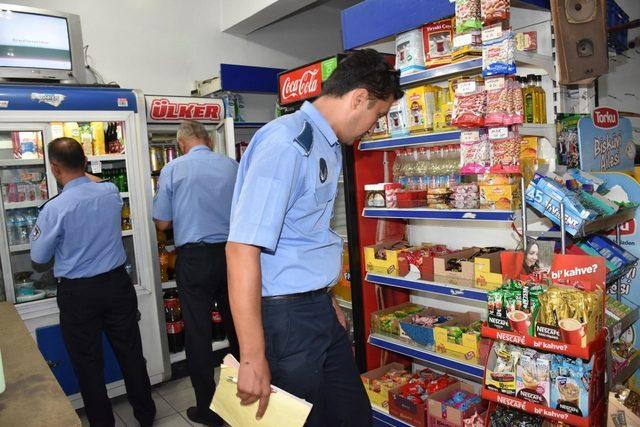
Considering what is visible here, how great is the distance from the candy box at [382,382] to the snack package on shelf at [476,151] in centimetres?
151

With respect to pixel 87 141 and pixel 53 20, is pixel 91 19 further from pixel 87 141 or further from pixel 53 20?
pixel 87 141

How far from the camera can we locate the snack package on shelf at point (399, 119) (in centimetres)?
312

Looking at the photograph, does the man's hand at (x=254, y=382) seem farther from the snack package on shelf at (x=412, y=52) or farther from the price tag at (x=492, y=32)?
the snack package on shelf at (x=412, y=52)

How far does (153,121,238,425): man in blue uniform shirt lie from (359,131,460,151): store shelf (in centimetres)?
110

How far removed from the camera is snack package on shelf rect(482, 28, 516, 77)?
2.47m

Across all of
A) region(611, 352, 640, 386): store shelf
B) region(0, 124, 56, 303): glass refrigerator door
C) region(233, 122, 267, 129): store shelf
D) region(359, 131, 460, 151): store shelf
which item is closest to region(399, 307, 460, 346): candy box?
region(611, 352, 640, 386): store shelf

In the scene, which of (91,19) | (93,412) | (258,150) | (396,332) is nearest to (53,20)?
(91,19)

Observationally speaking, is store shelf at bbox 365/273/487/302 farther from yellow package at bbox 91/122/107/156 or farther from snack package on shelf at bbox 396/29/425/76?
yellow package at bbox 91/122/107/156

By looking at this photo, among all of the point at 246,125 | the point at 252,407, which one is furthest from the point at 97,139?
the point at 252,407

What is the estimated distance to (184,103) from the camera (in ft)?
15.1

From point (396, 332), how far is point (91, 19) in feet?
15.1

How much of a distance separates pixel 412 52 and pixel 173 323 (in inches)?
127

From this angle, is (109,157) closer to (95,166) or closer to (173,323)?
(95,166)

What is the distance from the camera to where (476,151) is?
274 centimetres
